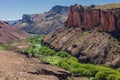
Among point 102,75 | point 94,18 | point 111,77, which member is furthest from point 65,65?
point 94,18

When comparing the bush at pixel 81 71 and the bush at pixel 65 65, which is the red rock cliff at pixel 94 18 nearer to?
the bush at pixel 65 65

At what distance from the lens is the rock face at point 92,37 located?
5192 inches

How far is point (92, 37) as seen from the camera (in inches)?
6043

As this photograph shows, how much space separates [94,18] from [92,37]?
13116mm

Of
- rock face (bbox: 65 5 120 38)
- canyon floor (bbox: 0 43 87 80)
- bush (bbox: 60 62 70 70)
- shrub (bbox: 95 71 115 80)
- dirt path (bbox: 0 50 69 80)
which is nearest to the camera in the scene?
dirt path (bbox: 0 50 69 80)

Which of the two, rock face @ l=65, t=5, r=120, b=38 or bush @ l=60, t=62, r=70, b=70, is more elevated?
rock face @ l=65, t=5, r=120, b=38

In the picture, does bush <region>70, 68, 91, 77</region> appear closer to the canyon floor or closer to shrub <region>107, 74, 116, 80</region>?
the canyon floor

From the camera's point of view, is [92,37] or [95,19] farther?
[95,19]

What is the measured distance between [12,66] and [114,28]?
6028 centimetres

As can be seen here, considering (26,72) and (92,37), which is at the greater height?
(26,72)

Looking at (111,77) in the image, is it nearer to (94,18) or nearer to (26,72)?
(26,72)

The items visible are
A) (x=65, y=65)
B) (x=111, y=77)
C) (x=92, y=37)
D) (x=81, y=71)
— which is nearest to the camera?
(x=111, y=77)

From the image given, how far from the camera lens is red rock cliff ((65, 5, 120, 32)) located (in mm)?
146500

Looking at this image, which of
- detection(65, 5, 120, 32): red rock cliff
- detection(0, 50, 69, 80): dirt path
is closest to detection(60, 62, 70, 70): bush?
detection(0, 50, 69, 80): dirt path
